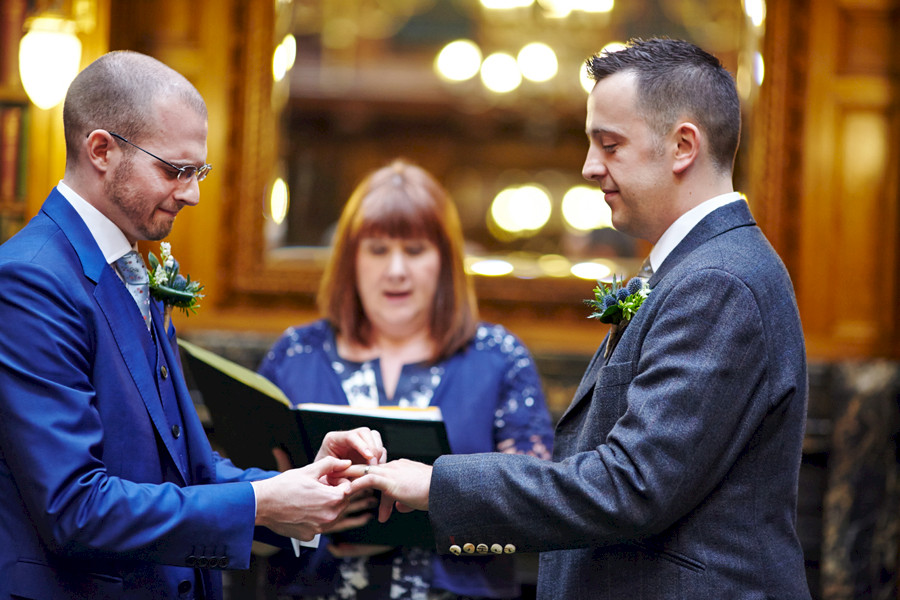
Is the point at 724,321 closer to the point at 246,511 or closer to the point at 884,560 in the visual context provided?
the point at 246,511

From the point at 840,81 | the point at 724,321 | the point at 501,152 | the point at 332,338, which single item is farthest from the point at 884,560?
the point at 501,152

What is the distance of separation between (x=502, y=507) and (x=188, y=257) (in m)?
3.50

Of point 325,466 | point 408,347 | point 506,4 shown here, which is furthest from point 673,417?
point 506,4

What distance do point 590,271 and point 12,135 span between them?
313cm

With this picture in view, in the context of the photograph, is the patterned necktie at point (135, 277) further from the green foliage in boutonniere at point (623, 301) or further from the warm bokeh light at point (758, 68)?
the warm bokeh light at point (758, 68)

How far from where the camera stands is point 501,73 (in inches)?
278

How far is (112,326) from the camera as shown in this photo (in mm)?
1579

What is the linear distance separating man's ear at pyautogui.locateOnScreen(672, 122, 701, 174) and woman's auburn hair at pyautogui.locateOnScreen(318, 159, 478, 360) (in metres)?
1.10

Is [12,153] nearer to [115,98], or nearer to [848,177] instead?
[115,98]

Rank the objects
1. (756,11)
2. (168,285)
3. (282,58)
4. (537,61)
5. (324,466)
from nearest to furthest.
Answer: (324,466) < (168,285) < (756,11) < (282,58) < (537,61)

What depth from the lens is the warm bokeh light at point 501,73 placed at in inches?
275

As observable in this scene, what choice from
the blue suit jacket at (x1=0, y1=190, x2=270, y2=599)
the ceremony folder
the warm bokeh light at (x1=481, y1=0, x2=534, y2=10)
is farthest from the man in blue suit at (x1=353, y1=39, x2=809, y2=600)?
the warm bokeh light at (x1=481, y1=0, x2=534, y2=10)

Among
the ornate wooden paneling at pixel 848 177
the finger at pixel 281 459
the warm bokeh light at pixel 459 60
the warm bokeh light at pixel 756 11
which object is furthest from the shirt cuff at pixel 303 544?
the warm bokeh light at pixel 459 60

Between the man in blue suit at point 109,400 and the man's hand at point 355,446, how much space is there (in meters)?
0.15
